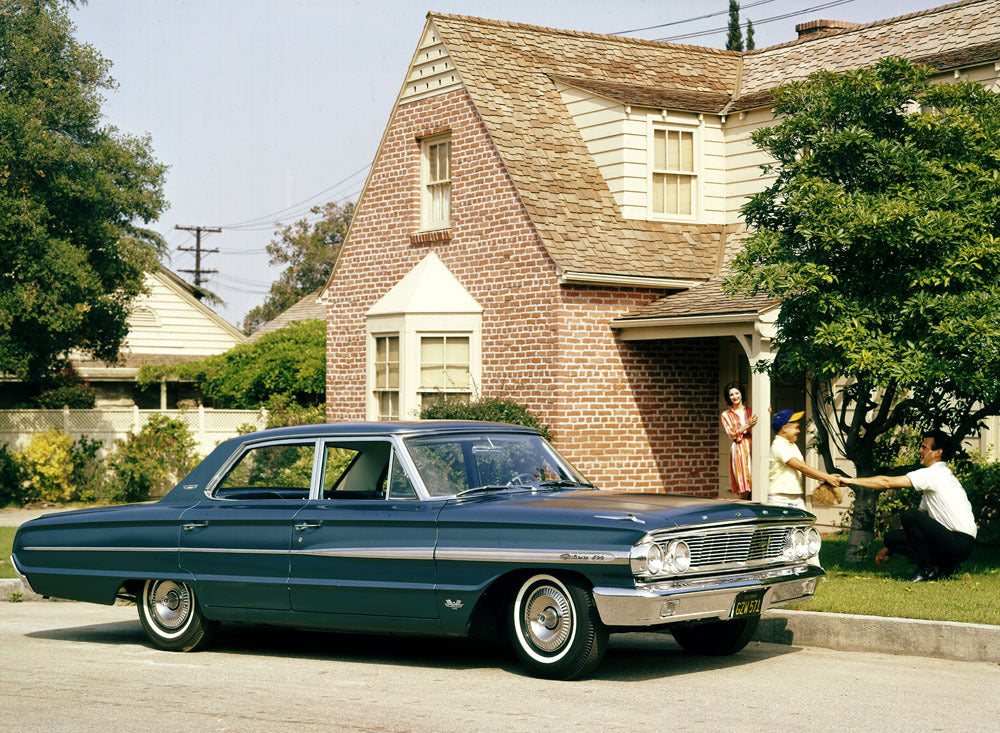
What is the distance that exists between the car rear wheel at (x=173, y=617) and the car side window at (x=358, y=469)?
1.32m

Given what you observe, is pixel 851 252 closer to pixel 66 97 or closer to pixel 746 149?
pixel 746 149

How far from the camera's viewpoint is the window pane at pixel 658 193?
20.0 m

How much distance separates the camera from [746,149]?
65.5 feet

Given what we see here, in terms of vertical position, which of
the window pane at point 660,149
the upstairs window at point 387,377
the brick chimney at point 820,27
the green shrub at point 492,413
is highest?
the brick chimney at point 820,27

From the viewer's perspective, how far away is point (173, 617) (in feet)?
32.1

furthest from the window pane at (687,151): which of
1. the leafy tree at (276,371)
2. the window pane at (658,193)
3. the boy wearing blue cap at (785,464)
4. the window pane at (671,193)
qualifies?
the leafy tree at (276,371)

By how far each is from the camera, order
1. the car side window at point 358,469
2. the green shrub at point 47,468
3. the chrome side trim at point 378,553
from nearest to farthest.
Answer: the chrome side trim at point 378,553 → the car side window at point 358,469 → the green shrub at point 47,468

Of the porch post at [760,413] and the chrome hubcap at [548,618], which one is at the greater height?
the porch post at [760,413]

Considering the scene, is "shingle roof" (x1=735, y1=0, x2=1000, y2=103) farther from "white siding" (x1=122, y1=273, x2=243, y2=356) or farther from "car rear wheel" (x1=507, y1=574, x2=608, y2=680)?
"white siding" (x1=122, y1=273, x2=243, y2=356)

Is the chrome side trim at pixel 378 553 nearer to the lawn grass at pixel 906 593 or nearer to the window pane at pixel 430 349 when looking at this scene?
the lawn grass at pixel 906 593

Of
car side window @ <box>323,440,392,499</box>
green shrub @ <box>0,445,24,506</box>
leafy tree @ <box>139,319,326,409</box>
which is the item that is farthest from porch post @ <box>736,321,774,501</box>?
leafy tree @ <box>139,319,326,409</box>

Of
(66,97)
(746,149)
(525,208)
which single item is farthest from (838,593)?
(66,97)

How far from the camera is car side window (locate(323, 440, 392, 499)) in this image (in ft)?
30.6

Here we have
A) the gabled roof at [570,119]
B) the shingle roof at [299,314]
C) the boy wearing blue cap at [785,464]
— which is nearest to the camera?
the boy wearing blue cap at [785,464]
